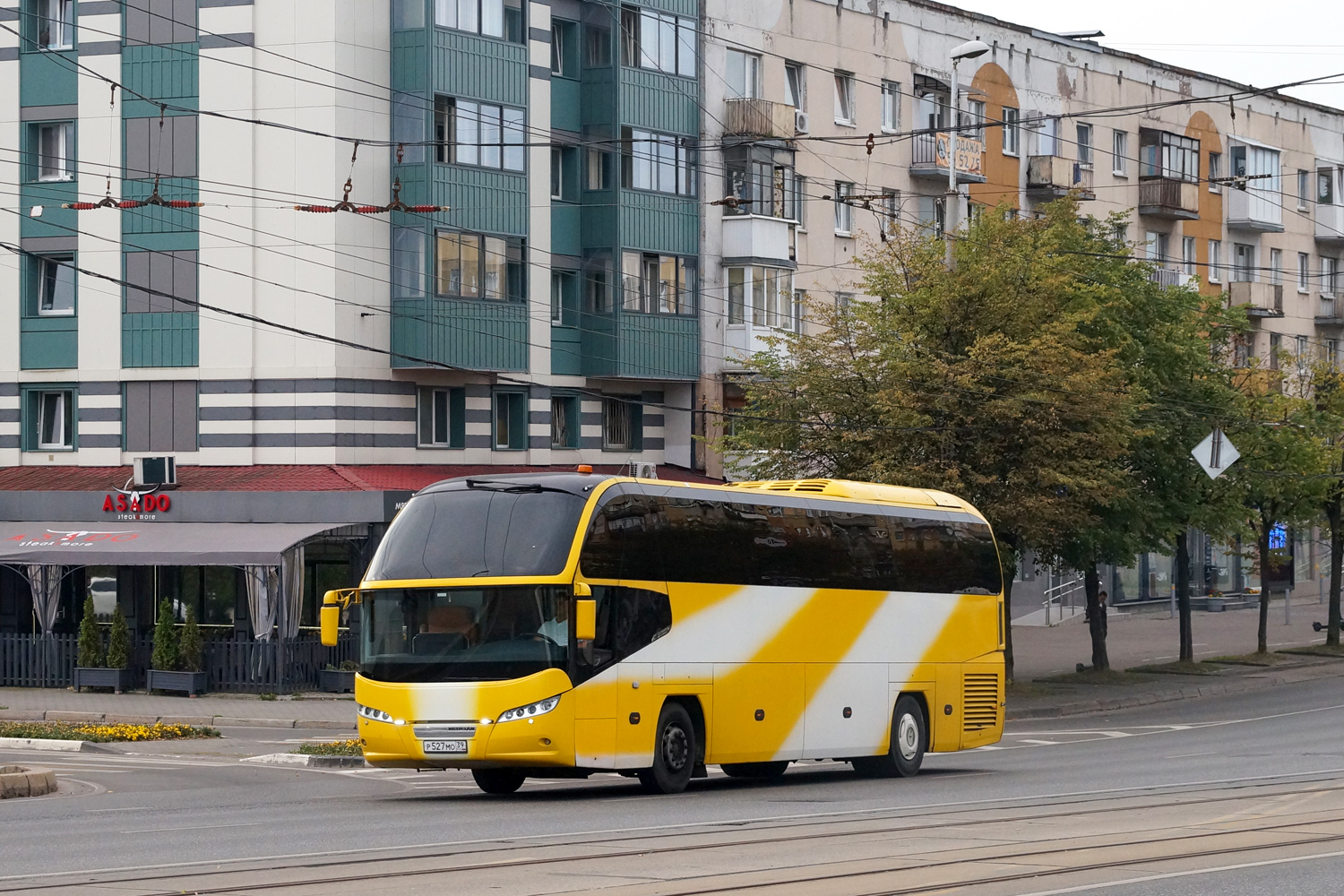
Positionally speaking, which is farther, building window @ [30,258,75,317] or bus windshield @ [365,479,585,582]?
building window @ [30,258,75,317]

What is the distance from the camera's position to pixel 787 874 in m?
12.0

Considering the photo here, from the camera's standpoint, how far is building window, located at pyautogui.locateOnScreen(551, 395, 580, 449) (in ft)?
142

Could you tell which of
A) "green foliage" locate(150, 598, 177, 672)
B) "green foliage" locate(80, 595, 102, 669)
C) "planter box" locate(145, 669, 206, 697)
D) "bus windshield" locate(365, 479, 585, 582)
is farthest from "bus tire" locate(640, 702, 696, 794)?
"green foliage" locate(80, 595, 102, 669)

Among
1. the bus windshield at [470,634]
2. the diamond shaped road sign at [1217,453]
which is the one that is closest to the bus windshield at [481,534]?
the bus windshield at [470,634]

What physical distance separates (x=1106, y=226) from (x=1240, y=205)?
93.6 ft

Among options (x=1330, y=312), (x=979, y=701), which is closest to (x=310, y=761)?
(x=979, y=701)

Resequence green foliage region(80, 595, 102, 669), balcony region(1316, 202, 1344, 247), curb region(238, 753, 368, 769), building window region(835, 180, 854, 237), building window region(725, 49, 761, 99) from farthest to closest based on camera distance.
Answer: balcony region(1316, 202, 1344, 247) < building window region(835, 180, 854, 237) < building window region(725, 49, 761, 99) < green foliage region(80, 595, 102, 669) < curb region(238, 753, 368, 769)

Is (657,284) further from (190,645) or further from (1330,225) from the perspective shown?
(1330,225)

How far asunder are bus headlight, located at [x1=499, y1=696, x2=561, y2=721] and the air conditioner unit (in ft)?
71.6

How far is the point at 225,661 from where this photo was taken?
3616cm

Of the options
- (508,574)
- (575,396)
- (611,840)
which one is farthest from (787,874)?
(575,396)

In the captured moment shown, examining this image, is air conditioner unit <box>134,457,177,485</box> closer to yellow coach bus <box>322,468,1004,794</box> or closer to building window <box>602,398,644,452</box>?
building window <box>602,398,644,452</box>

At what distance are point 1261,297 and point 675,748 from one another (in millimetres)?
51846

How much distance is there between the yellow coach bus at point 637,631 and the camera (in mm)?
18109
